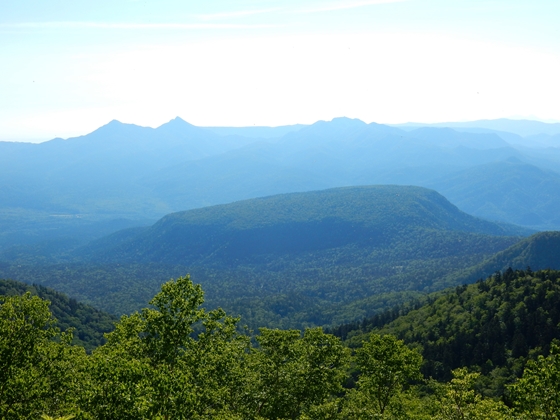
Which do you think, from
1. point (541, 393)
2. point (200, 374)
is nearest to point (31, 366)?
point (200, 374)

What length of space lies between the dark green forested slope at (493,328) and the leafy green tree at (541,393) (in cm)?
6989

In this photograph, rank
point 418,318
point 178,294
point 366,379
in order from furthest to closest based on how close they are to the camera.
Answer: point 418,318 < point 366,379 < point 178,294

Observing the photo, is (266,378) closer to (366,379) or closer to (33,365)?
(366,379)

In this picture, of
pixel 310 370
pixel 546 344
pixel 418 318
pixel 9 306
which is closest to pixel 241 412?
pixel 310 370

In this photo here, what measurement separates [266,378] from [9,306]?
22504 mm

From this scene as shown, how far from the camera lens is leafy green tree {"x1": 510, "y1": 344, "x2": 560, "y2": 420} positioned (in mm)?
30578

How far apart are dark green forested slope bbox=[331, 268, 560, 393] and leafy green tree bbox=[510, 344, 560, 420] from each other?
2752 inches

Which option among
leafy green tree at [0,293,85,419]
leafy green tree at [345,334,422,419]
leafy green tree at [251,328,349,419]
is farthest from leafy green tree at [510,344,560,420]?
leafy green tree at [0,293,85,419]

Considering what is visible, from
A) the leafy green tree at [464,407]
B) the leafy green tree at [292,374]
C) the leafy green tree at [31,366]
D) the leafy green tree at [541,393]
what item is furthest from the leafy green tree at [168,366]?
the leafy green tree at [541,393]

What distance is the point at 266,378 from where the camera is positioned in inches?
1654

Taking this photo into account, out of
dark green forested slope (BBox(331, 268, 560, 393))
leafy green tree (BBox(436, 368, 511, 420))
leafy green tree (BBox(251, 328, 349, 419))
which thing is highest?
leafy green tree (BBox(251, 328, 349, 419))

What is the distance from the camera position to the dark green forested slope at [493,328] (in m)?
112

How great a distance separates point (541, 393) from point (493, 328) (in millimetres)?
101360

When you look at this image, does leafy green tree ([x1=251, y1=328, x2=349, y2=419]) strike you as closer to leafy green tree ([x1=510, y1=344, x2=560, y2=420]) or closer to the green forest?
the green forest
